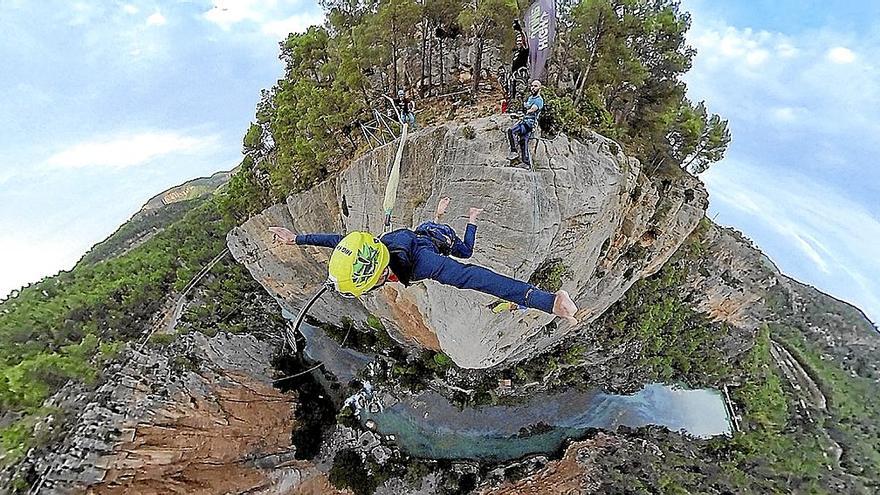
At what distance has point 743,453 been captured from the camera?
1653 centimetres

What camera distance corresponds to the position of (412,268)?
16.6 feet

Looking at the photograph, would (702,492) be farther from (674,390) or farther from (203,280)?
(203,280)

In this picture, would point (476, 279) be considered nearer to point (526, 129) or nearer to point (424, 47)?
point (526, 129)

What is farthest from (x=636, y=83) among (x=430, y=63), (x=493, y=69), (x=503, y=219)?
(x=503, y=219)

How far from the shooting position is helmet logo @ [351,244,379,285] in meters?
4.45

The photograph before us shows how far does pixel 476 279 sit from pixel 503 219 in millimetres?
3378

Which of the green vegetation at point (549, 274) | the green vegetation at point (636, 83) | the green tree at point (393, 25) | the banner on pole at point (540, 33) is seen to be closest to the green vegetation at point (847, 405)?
the green vegetation at point (636, 83)

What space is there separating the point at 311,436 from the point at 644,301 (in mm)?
12097

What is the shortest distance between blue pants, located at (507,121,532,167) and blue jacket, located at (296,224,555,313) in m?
2.97

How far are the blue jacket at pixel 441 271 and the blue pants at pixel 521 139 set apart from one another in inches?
117

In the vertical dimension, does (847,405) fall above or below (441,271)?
below

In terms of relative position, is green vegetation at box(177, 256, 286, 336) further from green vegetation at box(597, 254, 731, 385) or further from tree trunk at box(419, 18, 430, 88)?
green vegetation at box(597, 254, 731, 385)

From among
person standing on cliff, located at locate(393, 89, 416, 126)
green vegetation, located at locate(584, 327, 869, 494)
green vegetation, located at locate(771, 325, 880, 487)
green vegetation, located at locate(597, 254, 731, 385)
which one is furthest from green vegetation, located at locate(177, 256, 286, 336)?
green vegetation, located at locate(771, 325, 880, 487)

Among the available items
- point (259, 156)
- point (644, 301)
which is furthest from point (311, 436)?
point (644, 301)
